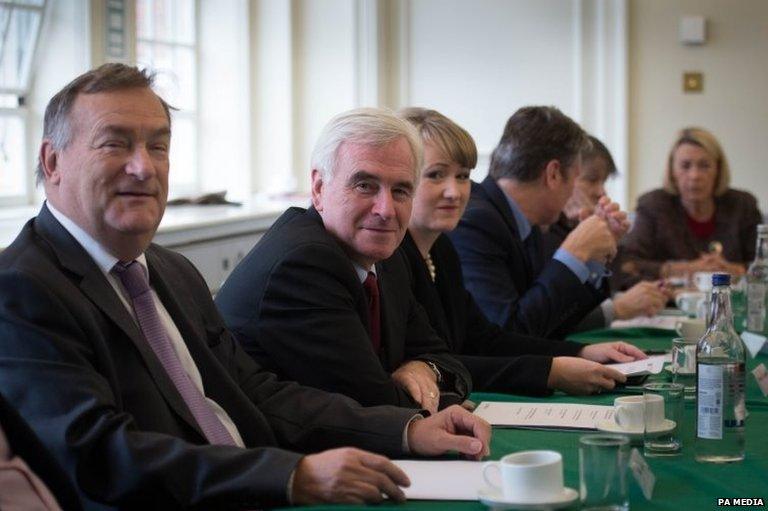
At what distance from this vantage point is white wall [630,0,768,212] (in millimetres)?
6656

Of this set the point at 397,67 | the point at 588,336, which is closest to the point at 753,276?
the point at 588,336

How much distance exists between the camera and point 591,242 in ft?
10.6

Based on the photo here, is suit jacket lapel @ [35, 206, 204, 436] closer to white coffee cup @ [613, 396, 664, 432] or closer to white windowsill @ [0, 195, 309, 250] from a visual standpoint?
white coffee cup @ [613, 396, 664, 432]

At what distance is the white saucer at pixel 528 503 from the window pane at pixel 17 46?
13.1ft

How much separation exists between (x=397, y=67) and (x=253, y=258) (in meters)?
5.04

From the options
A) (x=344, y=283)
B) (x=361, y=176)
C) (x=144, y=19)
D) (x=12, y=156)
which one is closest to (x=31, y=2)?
(x=12, y=156)

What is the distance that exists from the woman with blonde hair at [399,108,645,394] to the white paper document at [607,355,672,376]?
46mm

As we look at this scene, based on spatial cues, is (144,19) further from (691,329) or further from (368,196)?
(368,196)

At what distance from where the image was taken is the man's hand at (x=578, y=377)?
2381 mm

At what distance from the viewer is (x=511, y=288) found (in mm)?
3254

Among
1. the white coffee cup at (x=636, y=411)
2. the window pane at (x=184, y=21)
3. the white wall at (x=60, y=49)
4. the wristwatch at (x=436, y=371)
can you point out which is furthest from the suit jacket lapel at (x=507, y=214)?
the window pane at (x=184, y=21)

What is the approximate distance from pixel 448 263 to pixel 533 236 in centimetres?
67

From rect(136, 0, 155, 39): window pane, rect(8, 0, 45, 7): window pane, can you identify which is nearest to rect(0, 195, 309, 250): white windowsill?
rect(8, 0, 45, 7): window pane

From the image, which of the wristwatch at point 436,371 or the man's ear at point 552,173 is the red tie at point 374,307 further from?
the man's ear at point 552,173
